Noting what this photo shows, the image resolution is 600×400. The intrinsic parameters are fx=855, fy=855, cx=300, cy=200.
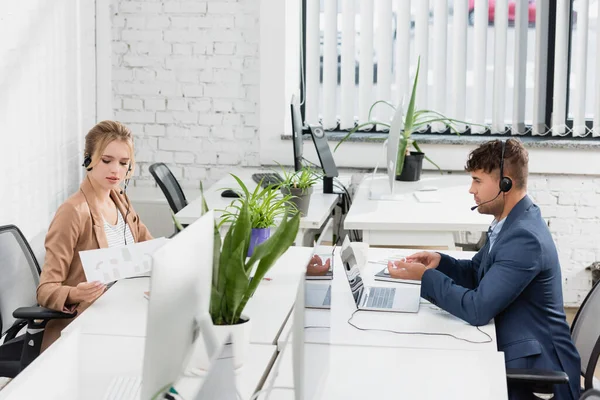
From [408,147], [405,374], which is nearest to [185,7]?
[408,147]

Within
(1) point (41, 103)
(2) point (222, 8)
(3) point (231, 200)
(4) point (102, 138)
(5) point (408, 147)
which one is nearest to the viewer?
(4) point (102, 138)

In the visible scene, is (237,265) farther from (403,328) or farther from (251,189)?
(251,189)

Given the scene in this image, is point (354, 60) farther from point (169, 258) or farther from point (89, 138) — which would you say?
point (169, 258)

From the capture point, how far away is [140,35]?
5027 millimetres

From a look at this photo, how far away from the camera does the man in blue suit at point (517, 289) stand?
238 centimetres

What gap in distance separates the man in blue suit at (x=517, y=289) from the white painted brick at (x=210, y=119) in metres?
2.72

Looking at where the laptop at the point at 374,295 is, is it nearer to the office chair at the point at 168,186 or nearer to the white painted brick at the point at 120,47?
the office chair at the point at 168,186

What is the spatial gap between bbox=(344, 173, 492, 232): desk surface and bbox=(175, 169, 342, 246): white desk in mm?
128

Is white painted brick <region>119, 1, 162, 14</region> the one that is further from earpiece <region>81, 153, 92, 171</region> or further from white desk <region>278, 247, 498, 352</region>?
white desk <region>278, 247, 498, 352</region>

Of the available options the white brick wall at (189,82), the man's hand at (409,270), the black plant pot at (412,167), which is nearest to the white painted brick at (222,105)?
the white brick wall at (189,82)

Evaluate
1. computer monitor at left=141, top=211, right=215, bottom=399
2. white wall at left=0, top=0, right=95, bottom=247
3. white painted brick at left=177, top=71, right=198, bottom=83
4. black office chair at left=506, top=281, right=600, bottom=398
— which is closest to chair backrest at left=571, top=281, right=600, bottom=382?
black office chair at left=506, top=281, right=600, bottom=398

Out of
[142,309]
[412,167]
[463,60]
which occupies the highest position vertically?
[463,60]

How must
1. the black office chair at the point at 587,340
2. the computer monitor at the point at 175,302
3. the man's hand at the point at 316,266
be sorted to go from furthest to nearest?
1. the black office chair at the point at 587,340
2. the man's hand at the point at 316,266
3. the computer monitor at the point at 175,302

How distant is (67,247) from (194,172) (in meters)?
2.41
